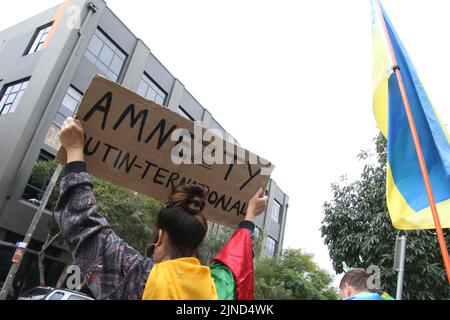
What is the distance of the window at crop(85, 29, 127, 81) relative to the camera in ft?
67.8

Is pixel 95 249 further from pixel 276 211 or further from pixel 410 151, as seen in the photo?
pixel 276 211

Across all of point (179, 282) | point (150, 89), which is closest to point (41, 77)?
point (150, 89)

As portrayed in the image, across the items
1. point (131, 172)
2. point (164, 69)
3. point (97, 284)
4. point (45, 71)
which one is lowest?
point (97, 284)

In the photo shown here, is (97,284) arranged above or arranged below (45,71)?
below

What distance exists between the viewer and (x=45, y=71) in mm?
18875

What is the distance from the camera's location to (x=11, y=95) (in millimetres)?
20062

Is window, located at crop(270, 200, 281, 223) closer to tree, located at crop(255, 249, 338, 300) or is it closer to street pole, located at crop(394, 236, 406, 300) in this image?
tree, located at crop(255, 249, 338, 300)

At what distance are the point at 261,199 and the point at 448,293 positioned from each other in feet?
21.7

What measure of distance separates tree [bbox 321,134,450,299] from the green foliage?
8.51 metres

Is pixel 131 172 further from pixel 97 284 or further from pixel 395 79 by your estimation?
pixel 395 79

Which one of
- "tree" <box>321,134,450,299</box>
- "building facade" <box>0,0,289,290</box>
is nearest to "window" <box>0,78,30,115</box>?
"building facade" <box>0,0,289,290</box>

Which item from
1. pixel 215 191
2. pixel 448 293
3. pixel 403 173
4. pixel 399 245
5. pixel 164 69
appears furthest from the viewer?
pixel 164 69

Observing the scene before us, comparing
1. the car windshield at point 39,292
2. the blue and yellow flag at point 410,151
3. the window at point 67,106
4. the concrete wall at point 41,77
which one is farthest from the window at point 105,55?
the blue and yellow flag at point 410,151

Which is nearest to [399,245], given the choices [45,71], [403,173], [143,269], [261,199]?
[403,173]
